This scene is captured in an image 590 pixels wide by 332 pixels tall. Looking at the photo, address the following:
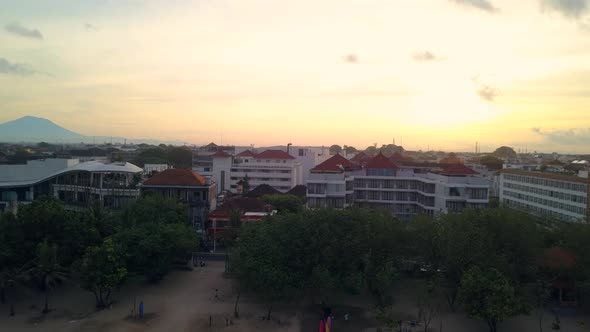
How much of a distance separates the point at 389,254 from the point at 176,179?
22681 millimetres

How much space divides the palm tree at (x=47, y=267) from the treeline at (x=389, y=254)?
9090mm

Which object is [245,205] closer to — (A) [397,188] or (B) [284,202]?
(B) [284,202]

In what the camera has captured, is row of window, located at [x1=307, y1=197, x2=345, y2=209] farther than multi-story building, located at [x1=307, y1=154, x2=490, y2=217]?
Yes

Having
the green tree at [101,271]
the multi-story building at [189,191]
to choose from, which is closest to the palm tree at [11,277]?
the green tree at [101,271]

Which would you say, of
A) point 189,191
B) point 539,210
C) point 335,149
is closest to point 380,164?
point 539,210

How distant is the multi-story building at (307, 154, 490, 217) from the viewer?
4222 cm

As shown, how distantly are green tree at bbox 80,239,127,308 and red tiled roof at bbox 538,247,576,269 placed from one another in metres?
21.9

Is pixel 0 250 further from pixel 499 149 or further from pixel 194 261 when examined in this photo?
pixel 499 149

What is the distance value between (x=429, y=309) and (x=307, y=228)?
7.44 meters

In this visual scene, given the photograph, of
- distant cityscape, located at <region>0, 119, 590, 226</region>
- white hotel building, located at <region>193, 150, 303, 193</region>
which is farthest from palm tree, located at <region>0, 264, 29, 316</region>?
white hotel building, located at <region>193, 150, 303, 193</region>

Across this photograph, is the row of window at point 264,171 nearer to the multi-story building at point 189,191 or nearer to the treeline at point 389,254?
the multi-story building at point 189,191

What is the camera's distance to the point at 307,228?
25781 millimetres

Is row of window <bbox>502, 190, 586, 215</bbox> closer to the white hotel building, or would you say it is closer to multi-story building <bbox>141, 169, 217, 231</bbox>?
the white hotel building

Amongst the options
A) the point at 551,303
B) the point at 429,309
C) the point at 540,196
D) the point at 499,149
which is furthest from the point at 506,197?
the point at 499,149
